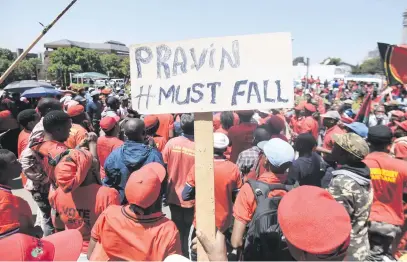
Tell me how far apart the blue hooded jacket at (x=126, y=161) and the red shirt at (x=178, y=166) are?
12.9 inches

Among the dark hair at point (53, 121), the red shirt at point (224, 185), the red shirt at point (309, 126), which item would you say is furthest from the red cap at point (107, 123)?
the red shirt at point (309, 126)

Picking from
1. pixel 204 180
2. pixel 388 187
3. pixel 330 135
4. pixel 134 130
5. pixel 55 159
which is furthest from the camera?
pixel 330 135

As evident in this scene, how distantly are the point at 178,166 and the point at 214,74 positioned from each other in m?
2.04

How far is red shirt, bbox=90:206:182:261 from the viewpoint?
6.35 feet

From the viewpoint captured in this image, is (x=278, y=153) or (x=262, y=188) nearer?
(x=262, y=188)

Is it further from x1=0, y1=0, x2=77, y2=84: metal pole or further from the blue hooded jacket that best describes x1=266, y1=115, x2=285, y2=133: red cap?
x1=0, y1=0, x2=77, y2=84: metal pole

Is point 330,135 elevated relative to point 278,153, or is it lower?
lower

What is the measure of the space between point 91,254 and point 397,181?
8.66ft

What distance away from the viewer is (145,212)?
198 cm

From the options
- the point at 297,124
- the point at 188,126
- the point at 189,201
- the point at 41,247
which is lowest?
the point at 189,201

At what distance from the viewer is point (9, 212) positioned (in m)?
2.34

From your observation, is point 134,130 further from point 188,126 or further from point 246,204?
point 246,204

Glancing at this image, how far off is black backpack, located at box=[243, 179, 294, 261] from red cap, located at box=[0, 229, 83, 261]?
108cm

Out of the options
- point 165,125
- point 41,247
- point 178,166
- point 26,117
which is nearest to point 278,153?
point 178,166
